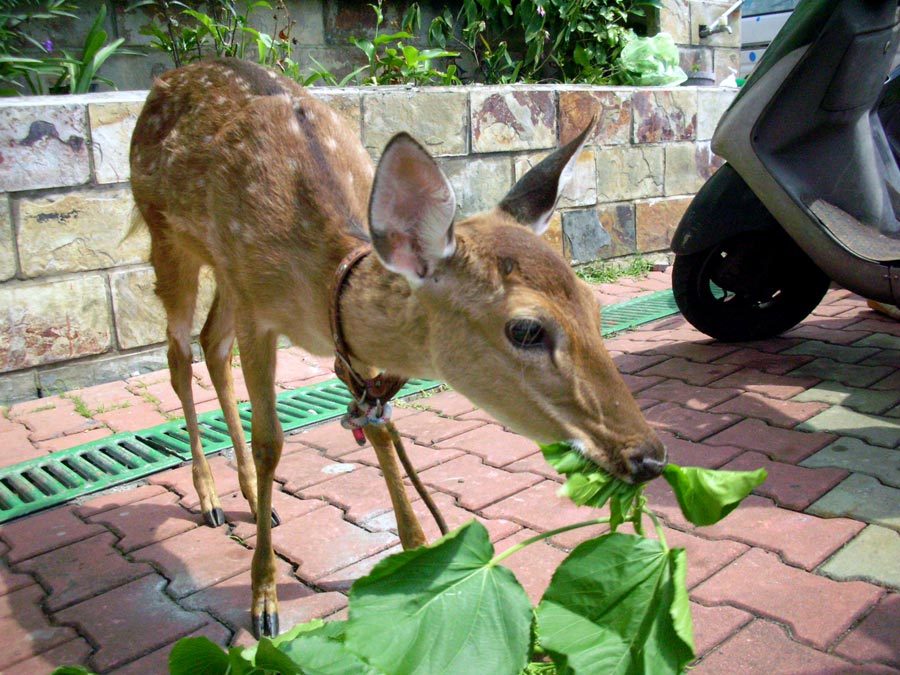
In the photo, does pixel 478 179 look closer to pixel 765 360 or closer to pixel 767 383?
pixel 765 360

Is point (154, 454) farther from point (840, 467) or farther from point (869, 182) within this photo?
point (869, 182)

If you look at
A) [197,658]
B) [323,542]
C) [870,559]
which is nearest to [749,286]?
[870,559]

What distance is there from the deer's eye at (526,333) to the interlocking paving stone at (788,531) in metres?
1.18

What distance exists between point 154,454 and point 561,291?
2.61 m

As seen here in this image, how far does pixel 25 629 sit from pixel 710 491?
7.26 feet

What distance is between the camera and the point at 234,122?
3.38 meters

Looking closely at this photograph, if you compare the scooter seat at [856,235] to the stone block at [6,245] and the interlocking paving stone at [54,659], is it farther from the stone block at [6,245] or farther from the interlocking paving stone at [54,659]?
the stone block at [6,245]

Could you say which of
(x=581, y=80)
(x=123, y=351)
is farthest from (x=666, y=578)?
(x=581, y=80)

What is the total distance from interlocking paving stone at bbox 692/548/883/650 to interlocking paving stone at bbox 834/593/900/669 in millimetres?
30

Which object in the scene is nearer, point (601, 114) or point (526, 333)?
point (526, 333)

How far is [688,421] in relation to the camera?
407 centimetres

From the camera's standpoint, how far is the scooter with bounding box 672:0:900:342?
425 centimetres

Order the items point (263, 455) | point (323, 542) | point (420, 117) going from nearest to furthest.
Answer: point (263, 455) → point (323, 542) → point (420, 117)

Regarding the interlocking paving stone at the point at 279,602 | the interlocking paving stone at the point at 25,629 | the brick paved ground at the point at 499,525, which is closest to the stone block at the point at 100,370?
the brick paved ground at the point at 499,525
